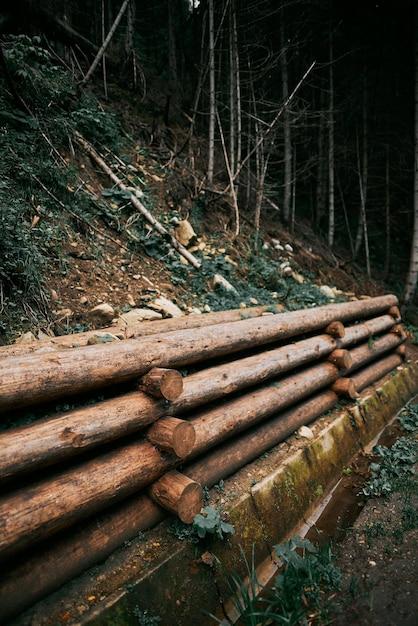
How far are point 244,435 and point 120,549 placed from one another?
1.33m

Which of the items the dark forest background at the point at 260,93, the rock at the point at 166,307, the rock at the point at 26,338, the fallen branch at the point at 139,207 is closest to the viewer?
the rock at the point at 26,338

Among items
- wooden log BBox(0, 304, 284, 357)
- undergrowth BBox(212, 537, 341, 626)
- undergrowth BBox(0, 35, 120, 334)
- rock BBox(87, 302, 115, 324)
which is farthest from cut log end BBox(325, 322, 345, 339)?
undergrowth BBox(0, 35, 120, 334)

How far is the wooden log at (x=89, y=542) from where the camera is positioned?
153cm

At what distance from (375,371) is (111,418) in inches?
177

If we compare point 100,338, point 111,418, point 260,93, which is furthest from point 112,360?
point 260,93

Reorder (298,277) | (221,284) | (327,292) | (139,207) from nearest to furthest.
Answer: (221,284), (139,207), (327,292), (298,277)

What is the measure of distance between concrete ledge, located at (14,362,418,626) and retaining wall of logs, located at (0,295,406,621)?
10 centimetres

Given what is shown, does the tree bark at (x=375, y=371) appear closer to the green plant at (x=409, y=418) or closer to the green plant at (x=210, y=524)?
the green plant at (x=409, y=418)

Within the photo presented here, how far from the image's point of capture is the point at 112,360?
2092 millimetres

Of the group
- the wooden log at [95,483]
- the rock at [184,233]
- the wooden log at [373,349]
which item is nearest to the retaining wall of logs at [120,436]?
the wooden log at [95,483]

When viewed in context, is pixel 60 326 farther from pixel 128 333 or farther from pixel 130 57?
pixel 130 57

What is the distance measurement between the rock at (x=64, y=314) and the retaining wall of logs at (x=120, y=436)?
0.98m

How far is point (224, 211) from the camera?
25.9 ft

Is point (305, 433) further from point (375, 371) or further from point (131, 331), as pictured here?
point (375, 371)
